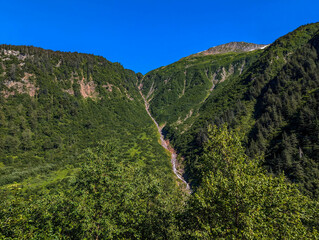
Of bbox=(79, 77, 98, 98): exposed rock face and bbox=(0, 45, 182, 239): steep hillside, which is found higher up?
bbox=(79, 77, 98, 98): exposed rock face

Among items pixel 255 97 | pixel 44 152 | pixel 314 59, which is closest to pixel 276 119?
pixel 255 97

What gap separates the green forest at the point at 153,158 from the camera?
14.5m

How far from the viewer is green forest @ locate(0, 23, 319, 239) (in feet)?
47.7

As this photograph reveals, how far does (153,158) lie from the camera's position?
389 feet

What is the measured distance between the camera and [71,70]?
612 ft

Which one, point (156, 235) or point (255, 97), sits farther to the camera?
point (255, 97)

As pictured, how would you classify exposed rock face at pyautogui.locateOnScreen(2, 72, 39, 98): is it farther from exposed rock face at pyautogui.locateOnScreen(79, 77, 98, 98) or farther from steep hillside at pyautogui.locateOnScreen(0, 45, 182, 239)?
exposed rock face at pyautogui.locateOnScreen(79, 77, 98, 98)

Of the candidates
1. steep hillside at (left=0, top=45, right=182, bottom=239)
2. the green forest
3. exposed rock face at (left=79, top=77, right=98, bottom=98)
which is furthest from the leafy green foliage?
exposed rock face at (left=79, top=77, right=98, bottom=98)

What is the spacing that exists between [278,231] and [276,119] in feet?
338

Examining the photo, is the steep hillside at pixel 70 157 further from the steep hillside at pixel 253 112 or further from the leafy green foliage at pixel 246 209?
the steep hillside at pixel 253 112

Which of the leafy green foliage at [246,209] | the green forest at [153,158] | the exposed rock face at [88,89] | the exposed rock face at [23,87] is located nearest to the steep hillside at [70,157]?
the green forest at [153,158]

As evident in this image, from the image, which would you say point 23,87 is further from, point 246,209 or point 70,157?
point 246,209

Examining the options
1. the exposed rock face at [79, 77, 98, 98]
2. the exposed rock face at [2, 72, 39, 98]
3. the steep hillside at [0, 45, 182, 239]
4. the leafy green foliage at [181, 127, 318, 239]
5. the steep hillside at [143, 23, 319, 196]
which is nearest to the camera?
the leafy green foliage at [181, 127, 318, 239]

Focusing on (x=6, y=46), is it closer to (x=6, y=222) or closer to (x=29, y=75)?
(x=29, y=75)
